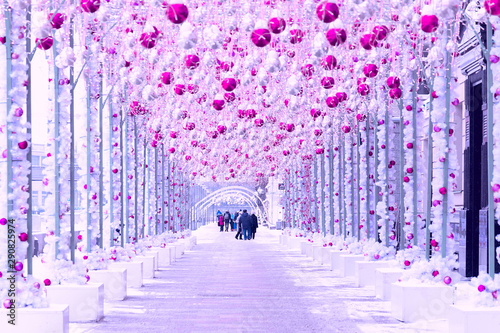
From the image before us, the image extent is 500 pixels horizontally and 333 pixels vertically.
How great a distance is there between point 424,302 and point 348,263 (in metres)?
7.72

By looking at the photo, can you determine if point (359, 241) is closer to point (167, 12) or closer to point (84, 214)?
point (84, 214)

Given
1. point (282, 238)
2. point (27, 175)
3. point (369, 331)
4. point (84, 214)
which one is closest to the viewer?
point (27, 175)

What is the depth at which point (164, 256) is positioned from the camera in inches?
980

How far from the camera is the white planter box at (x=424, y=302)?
11.8 metres

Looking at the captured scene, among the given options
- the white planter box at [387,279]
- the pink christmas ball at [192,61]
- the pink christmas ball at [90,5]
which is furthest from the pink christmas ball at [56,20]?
the white planter box at [387,279]

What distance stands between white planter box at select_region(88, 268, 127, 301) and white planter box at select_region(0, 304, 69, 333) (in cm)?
521

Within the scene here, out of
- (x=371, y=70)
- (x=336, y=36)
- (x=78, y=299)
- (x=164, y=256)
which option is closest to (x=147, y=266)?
(x=164, y=256)

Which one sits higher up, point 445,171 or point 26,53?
point 26,53

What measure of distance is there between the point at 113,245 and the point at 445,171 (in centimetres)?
747

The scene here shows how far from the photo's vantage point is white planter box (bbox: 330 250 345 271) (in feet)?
69.4

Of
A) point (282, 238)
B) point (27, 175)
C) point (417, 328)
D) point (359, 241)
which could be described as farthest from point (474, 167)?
point (282, 238)

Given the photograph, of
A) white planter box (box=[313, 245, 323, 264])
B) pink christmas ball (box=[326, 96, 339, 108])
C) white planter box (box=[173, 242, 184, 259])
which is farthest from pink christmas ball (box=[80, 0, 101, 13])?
white planter box (box=[173, 242, 184, 259])

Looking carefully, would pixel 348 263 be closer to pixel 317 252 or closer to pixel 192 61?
pixel 317 252

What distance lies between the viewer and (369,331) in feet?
36.4
